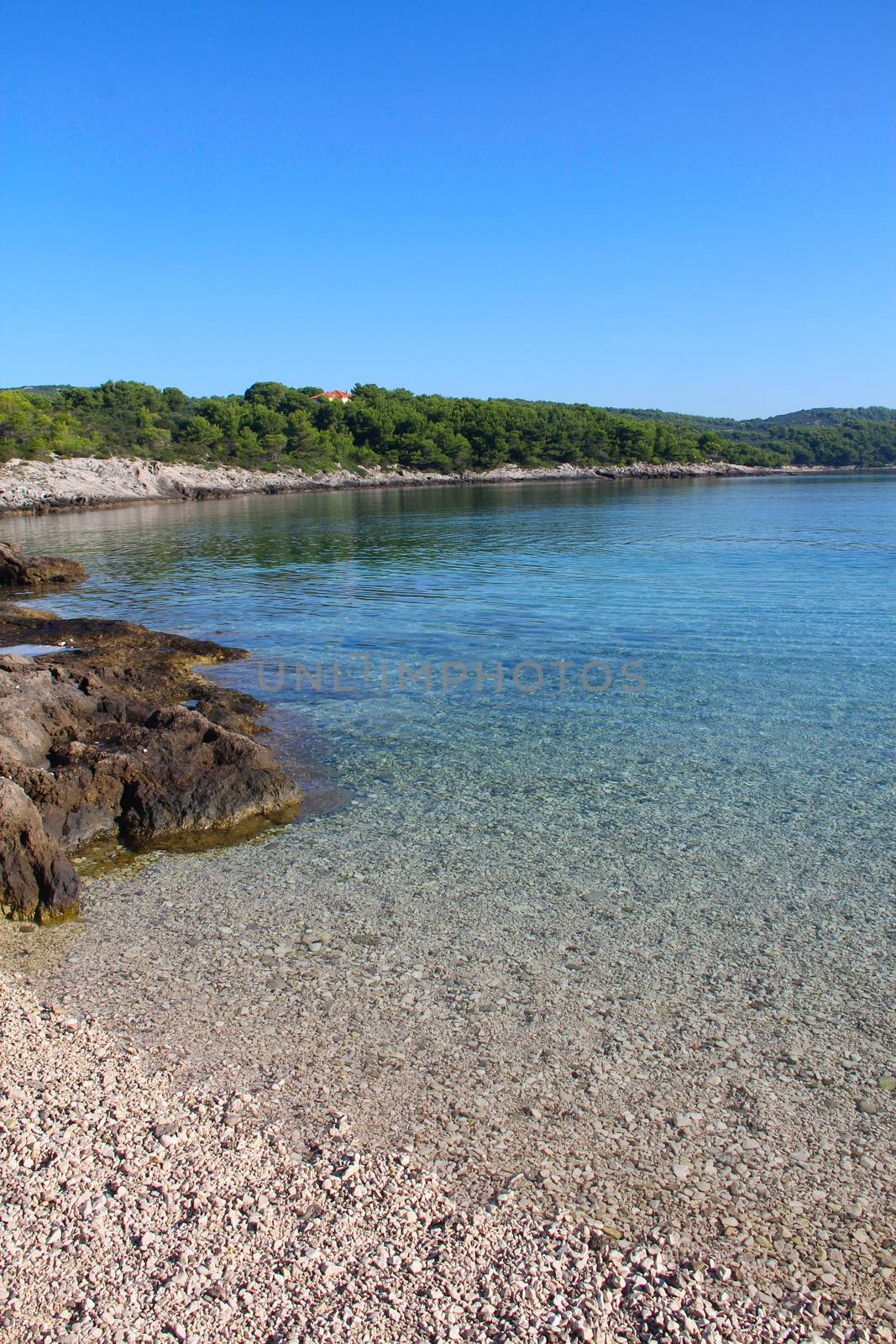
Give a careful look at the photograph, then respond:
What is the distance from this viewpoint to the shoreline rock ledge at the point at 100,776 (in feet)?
22.6

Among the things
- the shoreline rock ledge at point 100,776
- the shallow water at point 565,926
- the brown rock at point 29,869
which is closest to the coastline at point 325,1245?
the shallow water at point 565,926

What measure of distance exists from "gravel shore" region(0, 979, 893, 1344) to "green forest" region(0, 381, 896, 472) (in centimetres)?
8289

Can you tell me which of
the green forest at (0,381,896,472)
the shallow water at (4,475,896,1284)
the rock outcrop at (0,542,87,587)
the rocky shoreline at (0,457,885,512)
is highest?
the green forest at (0,381,896,472)

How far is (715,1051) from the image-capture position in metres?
5.20

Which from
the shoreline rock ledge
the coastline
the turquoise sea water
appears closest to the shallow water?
the turquoise sea water

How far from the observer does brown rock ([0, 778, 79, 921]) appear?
6.74 meters

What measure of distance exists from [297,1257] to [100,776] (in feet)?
20.0

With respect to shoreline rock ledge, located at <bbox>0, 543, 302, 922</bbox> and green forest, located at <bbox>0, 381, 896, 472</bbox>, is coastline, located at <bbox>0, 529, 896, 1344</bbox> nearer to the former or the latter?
shoreline rock ledge, located at <bbox>0, 543, 302, 922</bbox>

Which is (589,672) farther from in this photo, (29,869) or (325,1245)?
(325,1245)

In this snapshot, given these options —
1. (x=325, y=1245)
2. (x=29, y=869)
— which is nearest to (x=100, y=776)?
(x=29, y=869)

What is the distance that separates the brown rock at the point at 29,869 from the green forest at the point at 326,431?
260 feet
